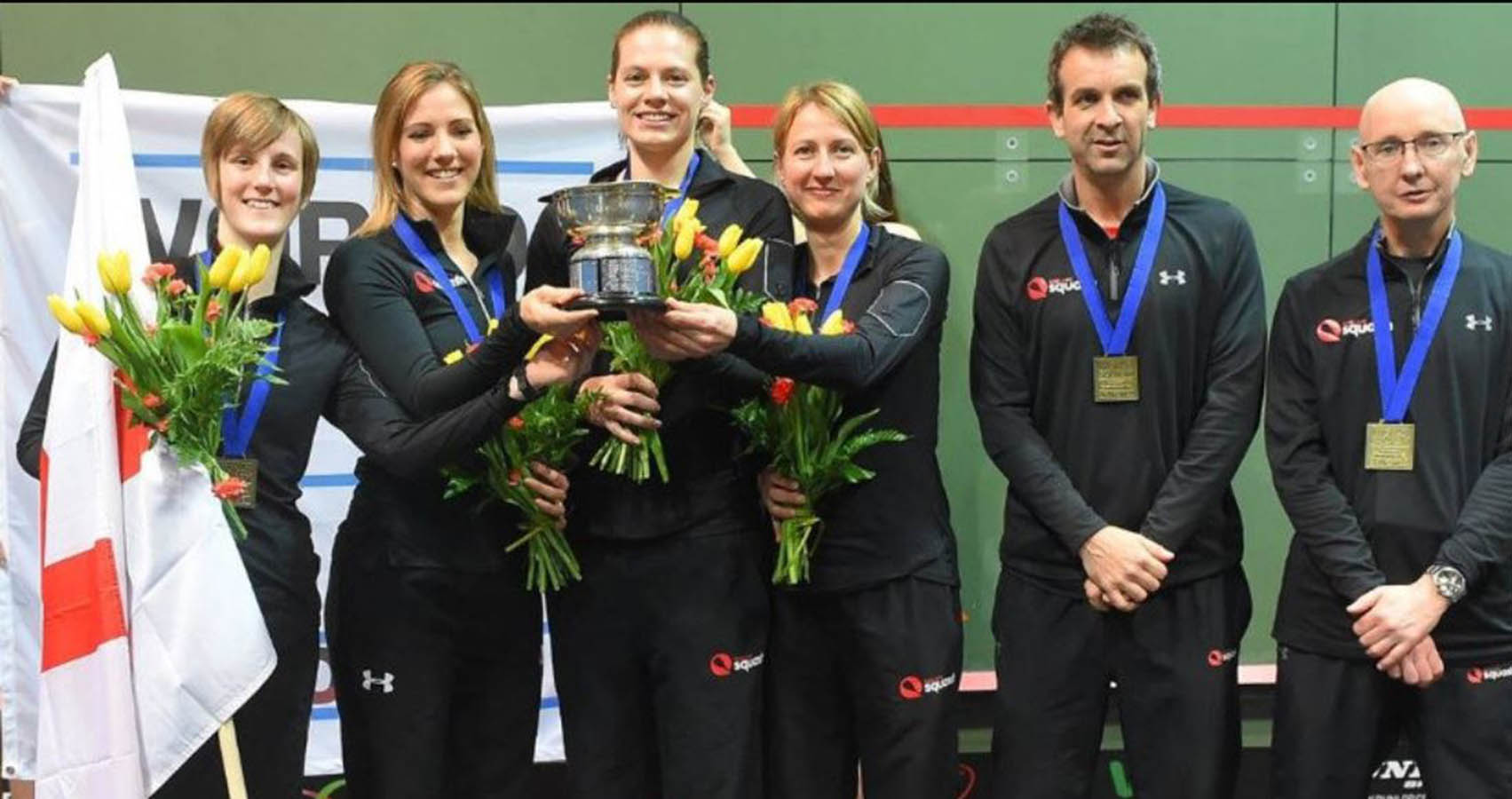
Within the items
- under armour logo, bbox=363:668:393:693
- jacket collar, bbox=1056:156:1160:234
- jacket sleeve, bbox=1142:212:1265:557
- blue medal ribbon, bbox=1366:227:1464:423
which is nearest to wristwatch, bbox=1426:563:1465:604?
blue medal ribbon, bbox=1366:227:1464:423

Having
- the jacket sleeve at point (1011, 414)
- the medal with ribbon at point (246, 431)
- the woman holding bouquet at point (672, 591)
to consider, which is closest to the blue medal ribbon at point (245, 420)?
the medal with ribbon at point (246, 431)

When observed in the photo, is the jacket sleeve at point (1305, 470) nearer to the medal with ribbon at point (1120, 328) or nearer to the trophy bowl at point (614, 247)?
the medal with ribbon at point (1120, 328)

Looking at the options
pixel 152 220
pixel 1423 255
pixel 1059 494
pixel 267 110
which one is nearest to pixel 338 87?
pixel 152 220

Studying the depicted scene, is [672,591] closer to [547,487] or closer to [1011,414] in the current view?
[547,487]

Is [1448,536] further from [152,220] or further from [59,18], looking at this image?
[59,18]

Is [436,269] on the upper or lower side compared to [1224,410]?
upper

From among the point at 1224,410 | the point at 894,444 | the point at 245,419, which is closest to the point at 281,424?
the point at 245,419

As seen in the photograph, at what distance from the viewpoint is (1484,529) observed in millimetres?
3193

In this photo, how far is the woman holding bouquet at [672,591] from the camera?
311 cm

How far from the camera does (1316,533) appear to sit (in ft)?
10.8

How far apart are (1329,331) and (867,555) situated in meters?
1.20

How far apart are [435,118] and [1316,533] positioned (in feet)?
7.26

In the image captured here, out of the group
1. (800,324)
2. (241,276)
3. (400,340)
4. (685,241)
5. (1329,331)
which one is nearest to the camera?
(685,241)

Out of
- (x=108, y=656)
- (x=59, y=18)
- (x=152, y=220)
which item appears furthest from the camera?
(x=59, y=18)
